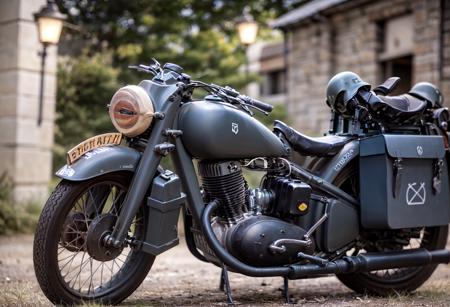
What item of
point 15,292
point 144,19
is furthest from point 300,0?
point 15,292

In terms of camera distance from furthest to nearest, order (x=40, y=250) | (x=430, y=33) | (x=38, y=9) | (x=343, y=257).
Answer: (x=430, y=33) < (x=38, y=9) < (x=343, y=257) < (x=40, y=250)

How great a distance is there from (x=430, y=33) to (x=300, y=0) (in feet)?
24.6

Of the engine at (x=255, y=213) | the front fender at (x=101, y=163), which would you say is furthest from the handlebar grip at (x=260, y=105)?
the front fender at (x=101, y=163)

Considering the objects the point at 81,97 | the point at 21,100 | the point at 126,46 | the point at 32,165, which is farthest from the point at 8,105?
the point at 126,46

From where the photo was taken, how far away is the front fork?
3453mm

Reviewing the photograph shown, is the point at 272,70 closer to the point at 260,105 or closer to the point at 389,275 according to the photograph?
the point at 389,275

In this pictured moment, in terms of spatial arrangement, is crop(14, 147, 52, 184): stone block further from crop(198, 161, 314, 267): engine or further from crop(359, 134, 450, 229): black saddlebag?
crop(359, 134, 450, 229): black saddlebag

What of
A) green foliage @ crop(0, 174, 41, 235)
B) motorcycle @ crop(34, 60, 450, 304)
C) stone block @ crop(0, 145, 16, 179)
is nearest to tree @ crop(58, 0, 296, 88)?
stone block @ crop(0, 145, 16, 179)

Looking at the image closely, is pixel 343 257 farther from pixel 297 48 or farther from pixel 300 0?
pixel 300 0

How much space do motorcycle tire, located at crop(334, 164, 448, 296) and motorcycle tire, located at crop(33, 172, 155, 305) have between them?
1.43 meters

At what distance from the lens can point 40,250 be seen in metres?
3.32

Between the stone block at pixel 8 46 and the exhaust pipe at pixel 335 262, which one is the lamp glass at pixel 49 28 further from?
the exhaust pipe at pixel 335 262

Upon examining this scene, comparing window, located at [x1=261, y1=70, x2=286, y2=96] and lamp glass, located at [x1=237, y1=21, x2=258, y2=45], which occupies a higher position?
window, located at [x1=261, y1=70, x2=286, y2=96]

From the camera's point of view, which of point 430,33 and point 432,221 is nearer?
point 432,221
